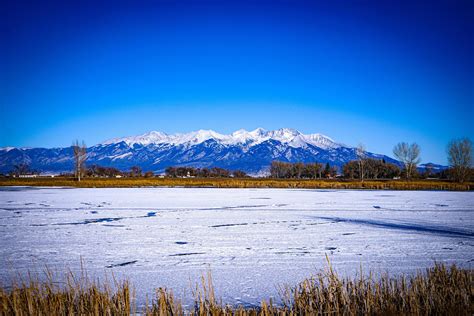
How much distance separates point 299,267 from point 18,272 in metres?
5.18

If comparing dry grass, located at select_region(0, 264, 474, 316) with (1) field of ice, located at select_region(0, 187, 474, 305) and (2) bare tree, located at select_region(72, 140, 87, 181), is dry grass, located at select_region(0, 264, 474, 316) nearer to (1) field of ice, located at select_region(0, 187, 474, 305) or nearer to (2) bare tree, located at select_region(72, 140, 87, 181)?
(1) field of ice, located at select_region(0, 187, 474, 305)

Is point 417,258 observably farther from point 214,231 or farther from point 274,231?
point 214,231

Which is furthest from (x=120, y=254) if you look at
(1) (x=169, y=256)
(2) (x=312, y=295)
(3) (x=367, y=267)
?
(3) (x=367, y=267)

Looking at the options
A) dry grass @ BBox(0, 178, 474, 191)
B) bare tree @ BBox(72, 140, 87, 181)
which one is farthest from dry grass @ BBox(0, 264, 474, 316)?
bare tree @ BBox(72, 140, 87, 181)

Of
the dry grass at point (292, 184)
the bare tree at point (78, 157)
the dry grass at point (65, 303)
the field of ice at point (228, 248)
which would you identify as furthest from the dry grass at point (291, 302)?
the bare tree at point (78, 157)

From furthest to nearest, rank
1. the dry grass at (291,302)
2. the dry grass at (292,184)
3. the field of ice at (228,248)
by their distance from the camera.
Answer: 1. the dry grass at (292,184)
2. the field of ice at (228,248)
3. the dry grass at (291,302)

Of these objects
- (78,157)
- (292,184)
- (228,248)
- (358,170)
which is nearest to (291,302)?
(228,248)

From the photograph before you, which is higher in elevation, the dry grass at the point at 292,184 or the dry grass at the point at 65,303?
the dry grass at the point at 65,303

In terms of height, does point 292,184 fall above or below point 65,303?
below

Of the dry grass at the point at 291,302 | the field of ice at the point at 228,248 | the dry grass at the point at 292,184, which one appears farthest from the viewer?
the dry grass at the point at 292,184

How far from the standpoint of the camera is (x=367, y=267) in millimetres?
6852

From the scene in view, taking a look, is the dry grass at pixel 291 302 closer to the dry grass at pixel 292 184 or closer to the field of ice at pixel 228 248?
the field of ice at pixel 228 248

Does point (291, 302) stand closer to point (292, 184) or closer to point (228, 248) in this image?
point (228, 248)

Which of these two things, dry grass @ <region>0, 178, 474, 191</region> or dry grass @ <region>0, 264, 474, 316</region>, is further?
dry grass @ <region>0, 178, 474, 191</region>
